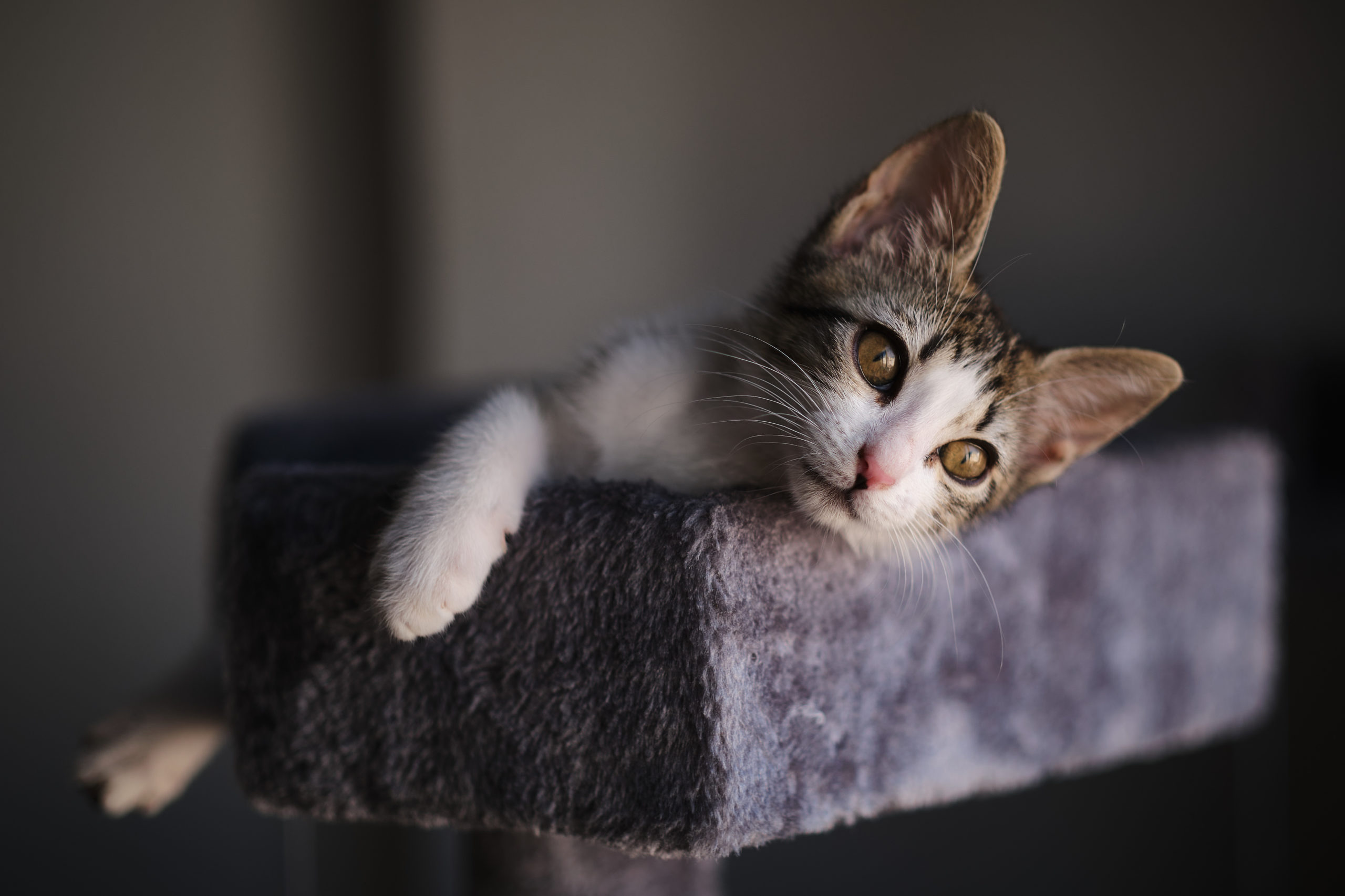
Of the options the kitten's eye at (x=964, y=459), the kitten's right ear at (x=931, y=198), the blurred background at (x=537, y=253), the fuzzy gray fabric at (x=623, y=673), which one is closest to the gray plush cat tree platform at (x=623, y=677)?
the fuzzy gray fabric at (x=623, y=673)

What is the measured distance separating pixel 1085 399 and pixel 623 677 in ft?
1.87

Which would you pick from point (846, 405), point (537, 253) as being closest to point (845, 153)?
point (537, 253)

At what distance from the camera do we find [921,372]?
30.6 inches

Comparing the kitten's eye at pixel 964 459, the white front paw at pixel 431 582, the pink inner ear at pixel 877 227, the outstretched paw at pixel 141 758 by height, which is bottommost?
the outstretched paw at pixel 141 758

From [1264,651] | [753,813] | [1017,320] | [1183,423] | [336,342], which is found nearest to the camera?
[753,813]

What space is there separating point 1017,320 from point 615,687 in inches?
56.8

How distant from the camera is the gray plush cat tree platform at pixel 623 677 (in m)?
0.66

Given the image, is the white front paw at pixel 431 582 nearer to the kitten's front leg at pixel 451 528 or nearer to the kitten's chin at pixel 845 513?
the kitten's front leg at pixel 451 528

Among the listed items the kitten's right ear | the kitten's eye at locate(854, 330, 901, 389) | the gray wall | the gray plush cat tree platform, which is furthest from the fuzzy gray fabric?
the gray wall

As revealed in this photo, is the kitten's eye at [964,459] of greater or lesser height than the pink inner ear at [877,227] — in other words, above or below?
below

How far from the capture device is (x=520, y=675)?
2.30ft

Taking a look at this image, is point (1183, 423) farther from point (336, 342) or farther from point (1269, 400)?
point (336, 342)

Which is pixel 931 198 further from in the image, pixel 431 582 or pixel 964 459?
pixel 431 582

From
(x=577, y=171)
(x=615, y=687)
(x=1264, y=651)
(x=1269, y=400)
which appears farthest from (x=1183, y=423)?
(x=577, y=171)
